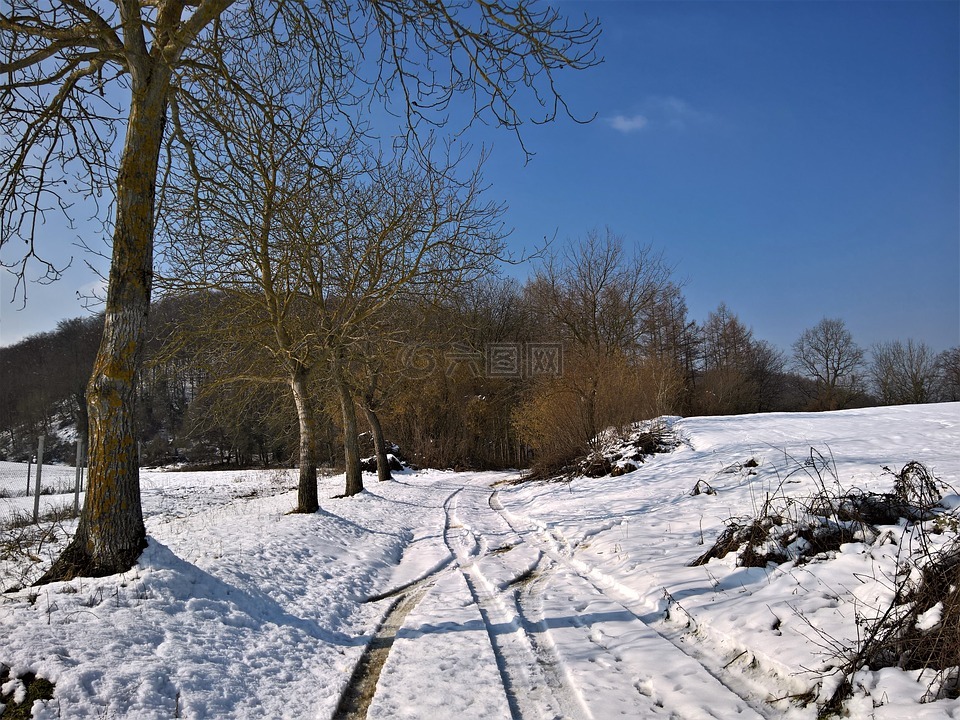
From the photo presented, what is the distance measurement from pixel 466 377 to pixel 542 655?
32.0 meters

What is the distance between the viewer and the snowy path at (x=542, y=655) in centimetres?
365

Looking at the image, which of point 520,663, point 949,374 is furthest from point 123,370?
point 949,374

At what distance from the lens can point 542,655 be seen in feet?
14.8

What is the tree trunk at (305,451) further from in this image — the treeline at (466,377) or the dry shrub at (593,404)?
the dry shrub at (593,404)

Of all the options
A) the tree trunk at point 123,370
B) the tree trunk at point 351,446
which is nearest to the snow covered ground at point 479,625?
the tree trunk at point 123,370

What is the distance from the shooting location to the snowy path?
3654 mm

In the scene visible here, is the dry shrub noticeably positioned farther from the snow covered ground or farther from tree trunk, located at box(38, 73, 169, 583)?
tree trunk, located at box(38, 73, 169, 583)

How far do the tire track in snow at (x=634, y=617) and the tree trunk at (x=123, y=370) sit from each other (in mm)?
4432

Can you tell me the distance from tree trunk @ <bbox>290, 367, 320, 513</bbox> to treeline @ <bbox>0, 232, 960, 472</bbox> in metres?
0.16

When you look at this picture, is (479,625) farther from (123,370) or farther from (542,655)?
(123,370)

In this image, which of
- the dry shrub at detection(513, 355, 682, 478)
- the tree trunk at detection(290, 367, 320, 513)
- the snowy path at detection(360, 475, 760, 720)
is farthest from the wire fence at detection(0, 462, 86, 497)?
the snowy path at detection(360, 475, 760, 720)

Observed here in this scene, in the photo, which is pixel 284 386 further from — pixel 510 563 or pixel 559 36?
pixel 559 36

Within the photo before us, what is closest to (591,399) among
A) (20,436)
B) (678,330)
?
(678,330)

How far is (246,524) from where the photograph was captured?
10047 millimetres
